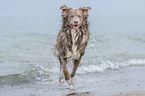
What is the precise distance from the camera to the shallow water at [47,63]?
27.1 feet

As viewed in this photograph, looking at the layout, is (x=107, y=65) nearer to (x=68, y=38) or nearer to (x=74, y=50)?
(x=74, y=50)

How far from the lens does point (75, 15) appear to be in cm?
774

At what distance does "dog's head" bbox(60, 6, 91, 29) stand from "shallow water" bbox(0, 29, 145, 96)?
39.4 inches

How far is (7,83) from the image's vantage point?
356 inches

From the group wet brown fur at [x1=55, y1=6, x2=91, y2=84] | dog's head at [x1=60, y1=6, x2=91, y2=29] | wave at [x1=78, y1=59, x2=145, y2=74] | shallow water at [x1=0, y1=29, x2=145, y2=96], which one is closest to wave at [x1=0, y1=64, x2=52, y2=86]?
shallow water at [x1=0, y1=29, x2=145, y2=96]

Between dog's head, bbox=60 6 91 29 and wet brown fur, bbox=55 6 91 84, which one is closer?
dog's head, bbox=60 6 91 29

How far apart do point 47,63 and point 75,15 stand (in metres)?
5.07

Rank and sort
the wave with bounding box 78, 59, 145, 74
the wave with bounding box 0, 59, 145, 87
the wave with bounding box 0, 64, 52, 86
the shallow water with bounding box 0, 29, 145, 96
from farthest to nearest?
the wave with bounding box 78, 59, 145, 74
the wave with bounding box 0, 59, 145, 87
the wave with bounding box 0, 64, 52, 86
the shallow water with bounding box 0, 29, 145, 96

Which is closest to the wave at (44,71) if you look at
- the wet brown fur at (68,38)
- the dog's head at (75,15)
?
the wet brown fur at (68,38)

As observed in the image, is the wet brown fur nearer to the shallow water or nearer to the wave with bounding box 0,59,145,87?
the shallow water

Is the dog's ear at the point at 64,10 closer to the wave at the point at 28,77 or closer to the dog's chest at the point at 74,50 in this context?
the dog's chest at the point at 74,50

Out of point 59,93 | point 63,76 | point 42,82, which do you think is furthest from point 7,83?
point 59,93

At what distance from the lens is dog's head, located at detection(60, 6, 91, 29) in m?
7.71

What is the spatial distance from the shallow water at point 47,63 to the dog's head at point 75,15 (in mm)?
1000
